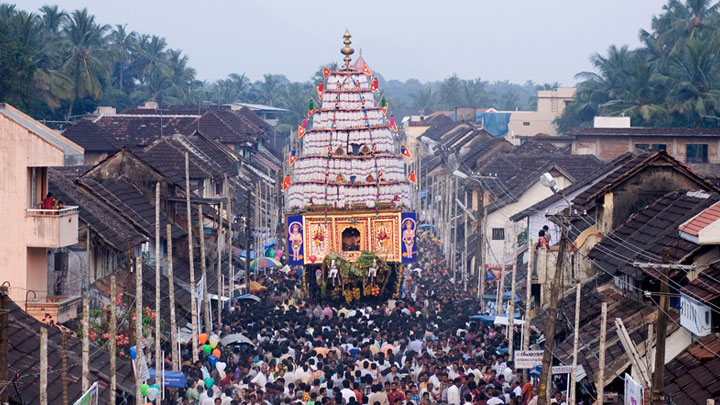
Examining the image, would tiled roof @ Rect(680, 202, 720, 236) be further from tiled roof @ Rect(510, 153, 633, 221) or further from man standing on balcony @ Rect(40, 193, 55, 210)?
man standing on balcony @ Rect(40, 193, 55, 210)

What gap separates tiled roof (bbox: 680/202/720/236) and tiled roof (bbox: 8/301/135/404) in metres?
14.2

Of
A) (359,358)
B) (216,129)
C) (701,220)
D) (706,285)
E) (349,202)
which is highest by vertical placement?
(216,129)

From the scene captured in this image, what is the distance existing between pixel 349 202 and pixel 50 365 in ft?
86.8

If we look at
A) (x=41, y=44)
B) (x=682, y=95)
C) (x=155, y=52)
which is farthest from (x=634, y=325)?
(x=155, y=52)

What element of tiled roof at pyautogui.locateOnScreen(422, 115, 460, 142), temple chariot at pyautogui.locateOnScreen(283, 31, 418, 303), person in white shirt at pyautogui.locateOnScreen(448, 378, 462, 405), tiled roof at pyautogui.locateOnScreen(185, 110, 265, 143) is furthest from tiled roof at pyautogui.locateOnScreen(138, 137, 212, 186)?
tiled roof at pyautogui.locateOnScreen(422, 115, 460, 142)

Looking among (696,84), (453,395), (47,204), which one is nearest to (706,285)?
(453,395)

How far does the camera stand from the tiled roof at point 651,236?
88.0 feet

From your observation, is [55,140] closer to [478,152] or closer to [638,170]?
[638,170]

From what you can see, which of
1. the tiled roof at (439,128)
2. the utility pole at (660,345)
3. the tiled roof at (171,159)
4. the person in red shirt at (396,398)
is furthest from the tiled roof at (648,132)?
the utility pole at (660,345)

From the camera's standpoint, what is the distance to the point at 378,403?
1076 inches

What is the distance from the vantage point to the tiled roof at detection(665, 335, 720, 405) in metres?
20.8

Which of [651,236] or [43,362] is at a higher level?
[651,236]

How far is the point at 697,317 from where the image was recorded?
74.2 feet

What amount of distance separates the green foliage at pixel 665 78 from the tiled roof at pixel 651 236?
148 ft
